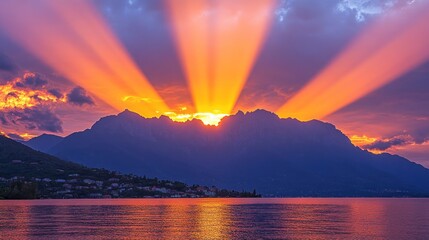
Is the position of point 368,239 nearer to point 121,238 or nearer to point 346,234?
point 346,234

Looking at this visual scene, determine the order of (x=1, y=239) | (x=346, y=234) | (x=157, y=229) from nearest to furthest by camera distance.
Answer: (x=1, y=239) → (x=346, y=234) → (x=157, y=229)

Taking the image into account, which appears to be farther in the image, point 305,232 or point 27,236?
point 305,232

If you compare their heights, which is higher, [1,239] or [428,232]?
[428,232]

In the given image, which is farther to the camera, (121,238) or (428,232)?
(428,232)

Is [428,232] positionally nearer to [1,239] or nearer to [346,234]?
[346,234]

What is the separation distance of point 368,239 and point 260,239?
2393 cm

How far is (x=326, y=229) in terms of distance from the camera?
426ft

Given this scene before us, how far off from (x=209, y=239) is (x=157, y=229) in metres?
25.5

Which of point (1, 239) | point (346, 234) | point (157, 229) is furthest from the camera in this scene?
point (157, 229)

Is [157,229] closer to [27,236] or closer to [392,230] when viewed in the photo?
[27,236]

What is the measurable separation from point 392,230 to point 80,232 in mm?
79078

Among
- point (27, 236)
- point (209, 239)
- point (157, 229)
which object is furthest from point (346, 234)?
point (27, 236)

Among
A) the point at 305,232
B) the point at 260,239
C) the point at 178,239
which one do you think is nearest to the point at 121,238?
the point at 178,239

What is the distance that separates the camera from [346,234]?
117m
